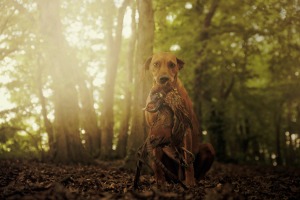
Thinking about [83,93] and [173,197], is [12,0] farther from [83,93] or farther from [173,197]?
[173,197]

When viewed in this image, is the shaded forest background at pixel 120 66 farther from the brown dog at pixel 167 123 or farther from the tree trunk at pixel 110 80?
the brown dog at pixel 167 123

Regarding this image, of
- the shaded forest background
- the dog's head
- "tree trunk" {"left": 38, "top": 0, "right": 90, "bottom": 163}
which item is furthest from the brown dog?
"tree trunk" {"left": 38, "top": 0, "right": 90, "bottom": 163}

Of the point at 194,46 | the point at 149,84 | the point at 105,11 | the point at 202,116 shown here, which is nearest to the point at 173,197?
the point at 149,84

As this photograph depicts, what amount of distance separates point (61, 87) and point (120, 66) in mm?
14362

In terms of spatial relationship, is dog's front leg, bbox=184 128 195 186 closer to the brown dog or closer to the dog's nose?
the brown dog

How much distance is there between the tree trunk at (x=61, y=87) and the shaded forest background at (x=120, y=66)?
0.11 ft

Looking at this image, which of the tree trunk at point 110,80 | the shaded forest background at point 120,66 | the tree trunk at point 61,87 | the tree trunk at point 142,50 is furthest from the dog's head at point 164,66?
the tree trunk at point 110,80

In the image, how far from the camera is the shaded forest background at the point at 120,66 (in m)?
11.8

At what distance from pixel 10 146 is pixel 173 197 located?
1120 cm

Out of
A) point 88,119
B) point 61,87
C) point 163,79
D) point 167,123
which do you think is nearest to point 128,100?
point 88,119

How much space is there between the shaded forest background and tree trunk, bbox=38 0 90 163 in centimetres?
3

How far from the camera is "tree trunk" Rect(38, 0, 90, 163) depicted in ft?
38.3

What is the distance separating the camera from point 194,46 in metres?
17.4

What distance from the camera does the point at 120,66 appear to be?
26062mm
